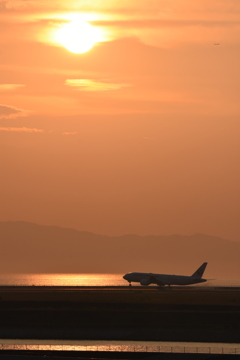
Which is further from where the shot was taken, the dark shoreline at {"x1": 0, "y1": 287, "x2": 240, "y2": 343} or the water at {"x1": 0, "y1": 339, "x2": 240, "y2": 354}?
the dark shoreline at {"x1": 0, "y1": 287, "x2": 240, "y2": 343}

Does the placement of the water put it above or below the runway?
below

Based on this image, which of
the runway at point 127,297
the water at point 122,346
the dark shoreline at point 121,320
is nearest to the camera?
the water at point 122,346

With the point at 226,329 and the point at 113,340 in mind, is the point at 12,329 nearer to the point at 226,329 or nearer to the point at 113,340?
the point at 113,340

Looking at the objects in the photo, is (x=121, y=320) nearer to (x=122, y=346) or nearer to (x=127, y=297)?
(x=122, y=346)

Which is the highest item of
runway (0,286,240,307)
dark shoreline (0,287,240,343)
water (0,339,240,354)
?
runway (0,286,240,307)

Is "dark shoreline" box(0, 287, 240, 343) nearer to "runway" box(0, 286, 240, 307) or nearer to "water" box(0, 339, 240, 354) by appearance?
"runway" box(0, 286, 240, 307)

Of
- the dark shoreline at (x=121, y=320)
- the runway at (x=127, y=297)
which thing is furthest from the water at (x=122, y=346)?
the runway at (x=127, y=297)

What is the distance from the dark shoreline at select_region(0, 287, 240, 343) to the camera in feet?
238

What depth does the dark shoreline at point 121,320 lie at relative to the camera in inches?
2857

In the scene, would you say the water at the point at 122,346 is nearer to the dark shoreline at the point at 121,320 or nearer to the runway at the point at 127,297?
the dark shoreline at the point at 121,320

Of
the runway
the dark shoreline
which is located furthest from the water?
the runway

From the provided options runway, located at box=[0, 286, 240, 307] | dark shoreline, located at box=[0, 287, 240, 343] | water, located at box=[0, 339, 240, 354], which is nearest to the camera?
water, located at box=[0, 339, 240, 354]

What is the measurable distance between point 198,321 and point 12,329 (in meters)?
23.8

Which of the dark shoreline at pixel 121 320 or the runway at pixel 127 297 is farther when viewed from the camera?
the runway at pixel 127 297
